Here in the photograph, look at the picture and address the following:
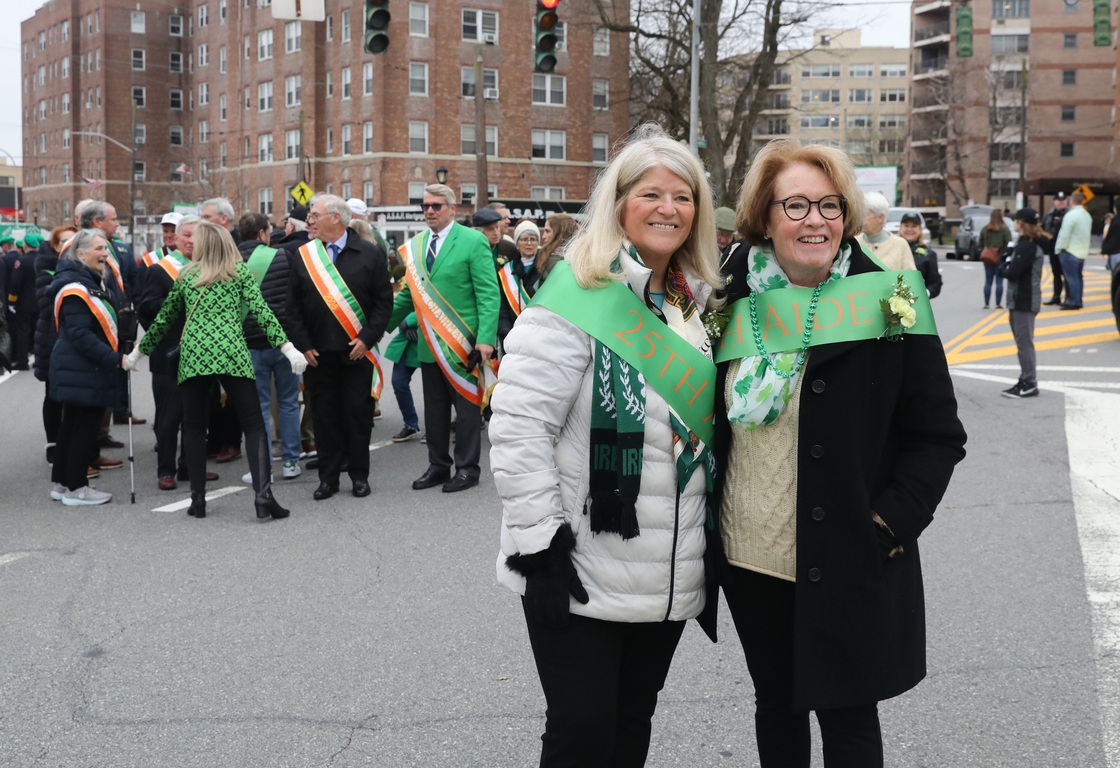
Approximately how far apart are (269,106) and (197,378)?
61734 millimetres

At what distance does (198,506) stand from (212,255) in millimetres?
1628

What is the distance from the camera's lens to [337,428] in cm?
793

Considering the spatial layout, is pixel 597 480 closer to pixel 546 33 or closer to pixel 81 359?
pixel 81 359

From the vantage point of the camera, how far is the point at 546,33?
1283 cm

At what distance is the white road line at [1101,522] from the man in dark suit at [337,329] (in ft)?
15.2

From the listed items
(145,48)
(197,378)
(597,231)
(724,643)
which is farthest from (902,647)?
(145,48)

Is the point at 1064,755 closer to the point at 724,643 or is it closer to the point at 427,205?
the point at 724,643

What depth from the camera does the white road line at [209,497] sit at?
745 cm

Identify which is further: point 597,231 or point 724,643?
point 724,643

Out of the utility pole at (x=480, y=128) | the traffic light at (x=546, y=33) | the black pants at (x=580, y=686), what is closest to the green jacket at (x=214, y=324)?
the black pants at (x=580, y=686)

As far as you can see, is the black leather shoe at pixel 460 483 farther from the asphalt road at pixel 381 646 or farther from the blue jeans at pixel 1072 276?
the blue jeans at pixel 1072 276

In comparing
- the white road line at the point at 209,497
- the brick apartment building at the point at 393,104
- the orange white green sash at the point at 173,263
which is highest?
the brick apartment building at the point at 393,104

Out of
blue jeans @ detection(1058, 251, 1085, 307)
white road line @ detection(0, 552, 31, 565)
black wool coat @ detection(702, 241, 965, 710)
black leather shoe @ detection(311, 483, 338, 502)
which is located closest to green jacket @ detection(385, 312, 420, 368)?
black leather shoe @ detection(311, 483, 338, 502)

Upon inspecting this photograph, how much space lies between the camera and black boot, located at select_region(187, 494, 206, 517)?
7.18 meters
